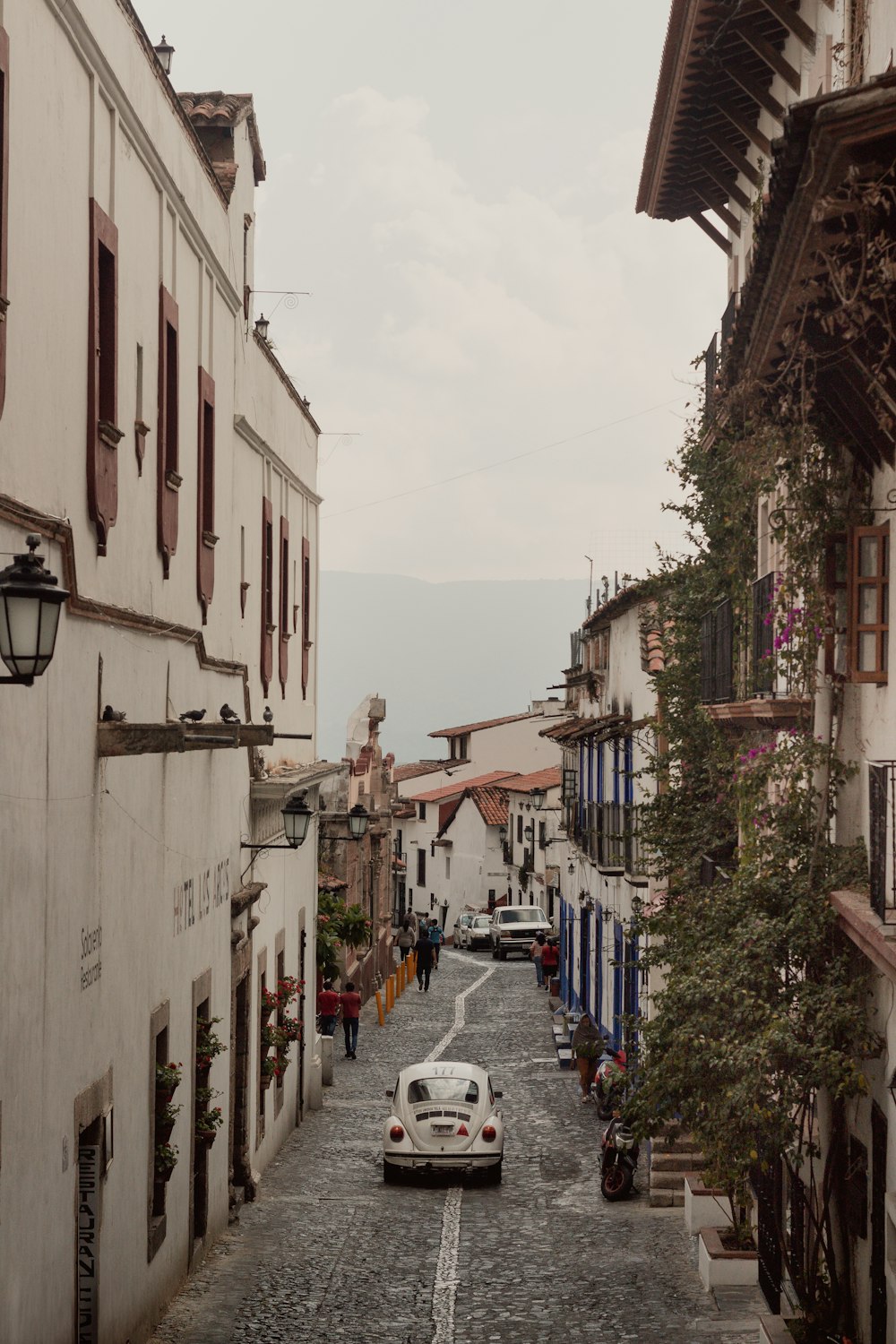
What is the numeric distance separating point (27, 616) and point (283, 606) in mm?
15940

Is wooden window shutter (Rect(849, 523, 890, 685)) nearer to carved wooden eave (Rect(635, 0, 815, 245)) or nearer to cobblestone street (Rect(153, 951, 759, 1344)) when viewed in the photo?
carved wooden eave (Rect(635, 0, 815, 245))

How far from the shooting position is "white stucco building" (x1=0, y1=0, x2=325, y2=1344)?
346 inches

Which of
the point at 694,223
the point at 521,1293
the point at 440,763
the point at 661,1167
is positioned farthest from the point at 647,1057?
the point at 440,763

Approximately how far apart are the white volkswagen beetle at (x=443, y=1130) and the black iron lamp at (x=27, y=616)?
44.8ft

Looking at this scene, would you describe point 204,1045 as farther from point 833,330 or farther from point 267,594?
point 833,330

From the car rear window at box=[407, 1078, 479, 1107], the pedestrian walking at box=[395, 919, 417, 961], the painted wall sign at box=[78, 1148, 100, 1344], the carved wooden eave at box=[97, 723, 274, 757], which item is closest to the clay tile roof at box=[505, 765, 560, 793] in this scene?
the pedestrian walking at box=[395, 919, 417, 961]

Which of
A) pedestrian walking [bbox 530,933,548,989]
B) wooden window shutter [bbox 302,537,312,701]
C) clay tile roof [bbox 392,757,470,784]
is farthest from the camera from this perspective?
clay tile roof [bbox 392,757,470,784]

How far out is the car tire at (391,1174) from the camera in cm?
1952

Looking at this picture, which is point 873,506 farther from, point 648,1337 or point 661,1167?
point 661,1167

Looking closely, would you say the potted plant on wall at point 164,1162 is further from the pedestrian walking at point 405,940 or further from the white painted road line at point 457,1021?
the pedestrian walking at point 405,940

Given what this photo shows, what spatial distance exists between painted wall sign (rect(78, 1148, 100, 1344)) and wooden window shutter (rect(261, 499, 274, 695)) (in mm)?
11002

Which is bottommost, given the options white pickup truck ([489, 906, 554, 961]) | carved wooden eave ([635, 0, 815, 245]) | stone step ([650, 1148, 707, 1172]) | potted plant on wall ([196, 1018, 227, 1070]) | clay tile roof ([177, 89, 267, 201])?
A: white pickup truck ([489, 906, 554, 961])

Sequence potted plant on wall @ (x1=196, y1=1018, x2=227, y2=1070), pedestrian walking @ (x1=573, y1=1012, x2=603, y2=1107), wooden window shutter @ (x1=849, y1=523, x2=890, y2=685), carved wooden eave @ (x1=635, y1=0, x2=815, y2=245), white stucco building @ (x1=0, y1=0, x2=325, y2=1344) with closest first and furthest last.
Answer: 1. white stucco building @ (x1=0, y1=0, x2=325, y2=1344)
2. wooden window shutter @ (x1=849, y1=523, x2=890, y2=685)
3. carved wooden eave @ (x1=635, y1=0, x2=815, y2=245)
4. potted plant on wall @ (x1=196, y1=1018, x2=227, y2=1070)
5. pedestrian walking @ (x1=573, y1=1012, x2=603, y2=1107)

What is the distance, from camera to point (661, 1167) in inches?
723
